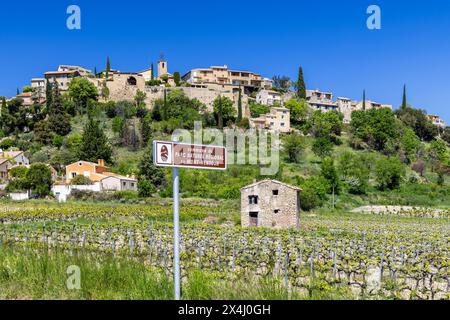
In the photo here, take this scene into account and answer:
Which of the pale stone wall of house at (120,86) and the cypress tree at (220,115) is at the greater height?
the pale stone wall of house at (120,86)

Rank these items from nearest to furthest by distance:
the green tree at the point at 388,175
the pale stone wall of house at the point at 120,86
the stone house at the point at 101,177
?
the stone house at the point at 101,177
the green tree at the point at 388,175
the pale stone wall of house at the point at 120,86

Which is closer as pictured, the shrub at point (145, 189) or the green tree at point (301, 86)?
the shrub at point (145, 189)

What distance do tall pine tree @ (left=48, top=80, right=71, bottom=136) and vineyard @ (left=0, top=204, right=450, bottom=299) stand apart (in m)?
46.2

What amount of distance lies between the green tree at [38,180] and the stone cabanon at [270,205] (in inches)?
1138

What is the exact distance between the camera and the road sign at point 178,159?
17.5 feet

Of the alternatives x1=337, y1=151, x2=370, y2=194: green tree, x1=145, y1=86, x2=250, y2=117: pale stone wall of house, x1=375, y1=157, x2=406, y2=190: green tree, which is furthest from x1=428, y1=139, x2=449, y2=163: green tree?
x1=145, y1=86, x2=250, y2=117: pale stone wall of house

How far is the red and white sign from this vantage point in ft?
17.5

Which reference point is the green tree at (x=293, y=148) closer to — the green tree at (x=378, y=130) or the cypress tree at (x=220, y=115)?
the cypress tree at (x=220, y=115)

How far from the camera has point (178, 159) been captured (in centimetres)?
547

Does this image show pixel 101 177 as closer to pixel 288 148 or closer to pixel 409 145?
pixel 288 148

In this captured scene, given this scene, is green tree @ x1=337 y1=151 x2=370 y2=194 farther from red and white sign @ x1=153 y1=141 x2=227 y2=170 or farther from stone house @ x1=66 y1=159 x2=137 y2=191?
red and white sign @ x1=153 y1=141 x2=227 y2=170

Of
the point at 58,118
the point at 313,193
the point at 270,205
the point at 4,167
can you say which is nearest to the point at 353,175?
the point at 313,193

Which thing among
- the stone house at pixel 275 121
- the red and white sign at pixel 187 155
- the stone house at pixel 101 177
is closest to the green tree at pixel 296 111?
the stone house at pixel 275 121
